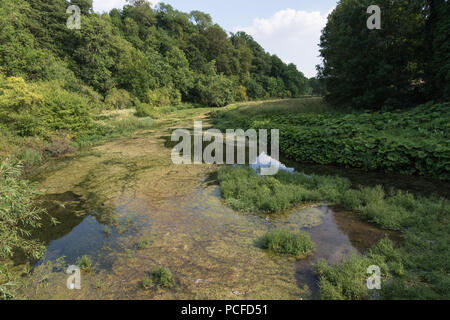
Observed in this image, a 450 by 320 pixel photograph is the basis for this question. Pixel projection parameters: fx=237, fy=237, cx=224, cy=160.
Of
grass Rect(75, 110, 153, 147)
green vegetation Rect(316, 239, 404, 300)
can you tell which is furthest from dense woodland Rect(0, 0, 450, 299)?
grass Rect(75, 110, 153, 147)

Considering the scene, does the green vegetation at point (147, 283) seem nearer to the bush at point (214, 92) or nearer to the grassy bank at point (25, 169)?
the grassy bank at point (25, 169)

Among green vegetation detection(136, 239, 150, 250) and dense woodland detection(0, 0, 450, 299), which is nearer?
dense woodland detection(0, 0, 450, 299)

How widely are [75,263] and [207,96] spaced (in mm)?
47543

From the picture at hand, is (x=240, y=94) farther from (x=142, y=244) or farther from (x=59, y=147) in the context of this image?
(x=142, y=244)

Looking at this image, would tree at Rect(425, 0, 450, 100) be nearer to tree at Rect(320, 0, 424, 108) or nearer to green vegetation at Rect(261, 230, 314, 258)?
tree at Rect(320, 0, 424, 108)

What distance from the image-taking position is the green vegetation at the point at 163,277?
13.3 feet

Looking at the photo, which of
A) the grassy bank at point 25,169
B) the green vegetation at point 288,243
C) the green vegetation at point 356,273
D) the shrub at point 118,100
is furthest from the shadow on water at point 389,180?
the shrub at point 118,100

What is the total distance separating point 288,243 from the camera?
493 cm

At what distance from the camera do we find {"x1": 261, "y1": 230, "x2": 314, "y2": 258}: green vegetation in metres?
Answer: 4.82

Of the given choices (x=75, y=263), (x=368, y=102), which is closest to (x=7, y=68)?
(x=75, y=263)

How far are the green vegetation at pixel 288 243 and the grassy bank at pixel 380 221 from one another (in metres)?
0.65

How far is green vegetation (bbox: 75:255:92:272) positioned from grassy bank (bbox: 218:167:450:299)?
3902 millimetres

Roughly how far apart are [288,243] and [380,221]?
254cm

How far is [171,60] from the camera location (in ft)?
172
